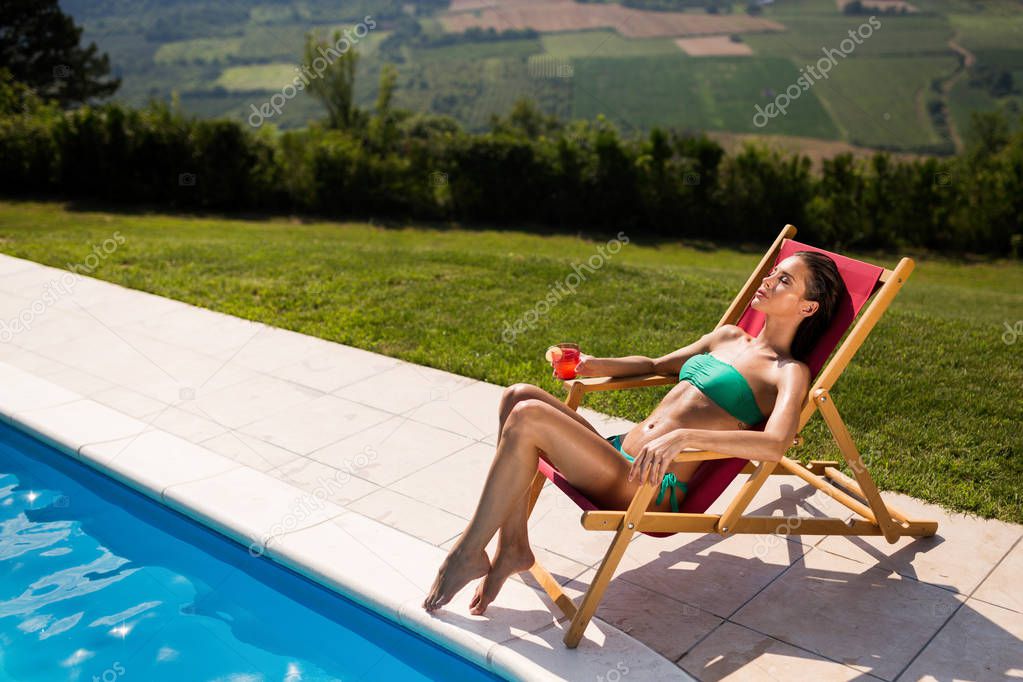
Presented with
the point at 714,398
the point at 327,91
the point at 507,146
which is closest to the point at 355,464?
the point at 714,398

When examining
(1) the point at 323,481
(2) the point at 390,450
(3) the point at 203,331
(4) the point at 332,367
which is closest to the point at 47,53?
(3) the point at 203,331

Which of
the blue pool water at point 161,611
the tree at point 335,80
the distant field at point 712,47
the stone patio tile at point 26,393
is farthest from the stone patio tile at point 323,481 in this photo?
the distant field at point 712,47

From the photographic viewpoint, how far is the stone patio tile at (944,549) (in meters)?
3.63

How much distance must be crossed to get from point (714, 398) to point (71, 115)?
1362cm

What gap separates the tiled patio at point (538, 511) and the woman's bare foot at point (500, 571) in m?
0.09

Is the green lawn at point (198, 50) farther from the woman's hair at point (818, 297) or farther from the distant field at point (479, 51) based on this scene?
the woman's hair at point (818, 297)

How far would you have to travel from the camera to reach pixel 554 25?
212ft

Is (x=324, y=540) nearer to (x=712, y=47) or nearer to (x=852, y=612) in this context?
(x=852, y=612)

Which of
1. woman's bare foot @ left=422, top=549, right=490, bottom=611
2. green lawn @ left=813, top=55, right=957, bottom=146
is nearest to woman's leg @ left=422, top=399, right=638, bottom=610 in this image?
woman's bare foot @ left=422, top=549, right=490, bottom=611

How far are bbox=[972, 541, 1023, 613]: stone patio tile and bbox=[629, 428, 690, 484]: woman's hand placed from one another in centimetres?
148

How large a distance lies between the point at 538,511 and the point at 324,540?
99cm

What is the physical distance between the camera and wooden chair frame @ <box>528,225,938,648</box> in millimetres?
3049

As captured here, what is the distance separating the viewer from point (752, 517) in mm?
3430

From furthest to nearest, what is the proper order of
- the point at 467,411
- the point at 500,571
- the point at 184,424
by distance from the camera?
the point at 467,411, the point at 184,424, the point at 500,571
